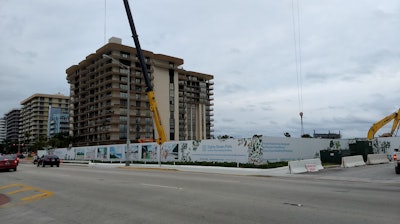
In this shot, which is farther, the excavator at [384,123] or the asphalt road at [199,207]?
the excavator at [384,123]

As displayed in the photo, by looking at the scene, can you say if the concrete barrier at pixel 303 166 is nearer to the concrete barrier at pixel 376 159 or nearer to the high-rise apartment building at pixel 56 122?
the concrete barrier at pixel 376 159

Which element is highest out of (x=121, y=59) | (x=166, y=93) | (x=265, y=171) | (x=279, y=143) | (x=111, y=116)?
(x=121, y=59)

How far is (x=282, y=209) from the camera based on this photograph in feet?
28.3

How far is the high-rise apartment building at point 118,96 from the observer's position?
9788 cm

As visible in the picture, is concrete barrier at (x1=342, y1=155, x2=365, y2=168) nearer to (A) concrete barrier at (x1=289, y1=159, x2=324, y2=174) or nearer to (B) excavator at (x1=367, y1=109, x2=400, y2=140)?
(A) concrete barrier at (x1=289, y1=159, x2=324, y2=174)

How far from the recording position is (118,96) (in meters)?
98.2

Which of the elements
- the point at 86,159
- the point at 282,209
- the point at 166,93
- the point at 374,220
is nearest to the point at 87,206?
the point at 282,209

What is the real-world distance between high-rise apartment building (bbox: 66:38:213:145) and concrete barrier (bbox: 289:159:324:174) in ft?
245

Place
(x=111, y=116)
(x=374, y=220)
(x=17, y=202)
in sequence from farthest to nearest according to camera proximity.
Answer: (x=111, y=116) → (x=17, y=202) → (x=374, y=220)

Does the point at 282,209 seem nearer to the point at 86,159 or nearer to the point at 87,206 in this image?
the point at 87,206

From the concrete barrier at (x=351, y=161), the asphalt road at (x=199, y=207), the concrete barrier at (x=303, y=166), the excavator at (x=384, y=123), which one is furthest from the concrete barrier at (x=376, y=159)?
the asphalt road at (x=199, y=207)

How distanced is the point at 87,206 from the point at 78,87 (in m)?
116

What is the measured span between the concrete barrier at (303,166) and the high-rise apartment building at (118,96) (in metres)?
74.6

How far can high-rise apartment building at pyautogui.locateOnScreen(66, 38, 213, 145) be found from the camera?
97875mm
